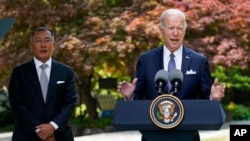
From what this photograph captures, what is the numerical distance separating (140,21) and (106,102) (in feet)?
19.3

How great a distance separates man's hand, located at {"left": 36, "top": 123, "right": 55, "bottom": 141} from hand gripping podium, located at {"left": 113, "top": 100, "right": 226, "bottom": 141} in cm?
134

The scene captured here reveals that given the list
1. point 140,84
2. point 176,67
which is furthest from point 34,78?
point 176,67

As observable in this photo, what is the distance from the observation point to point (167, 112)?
3.90m

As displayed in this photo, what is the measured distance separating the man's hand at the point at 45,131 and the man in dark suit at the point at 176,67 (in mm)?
1085

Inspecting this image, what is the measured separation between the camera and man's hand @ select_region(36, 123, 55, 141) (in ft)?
17.2

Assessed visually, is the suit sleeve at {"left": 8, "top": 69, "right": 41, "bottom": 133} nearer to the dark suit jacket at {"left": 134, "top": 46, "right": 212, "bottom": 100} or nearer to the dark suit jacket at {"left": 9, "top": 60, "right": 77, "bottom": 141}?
the dark suit jacket at {"left": 9, "top": 60, "right": 77, "bottom": 141}

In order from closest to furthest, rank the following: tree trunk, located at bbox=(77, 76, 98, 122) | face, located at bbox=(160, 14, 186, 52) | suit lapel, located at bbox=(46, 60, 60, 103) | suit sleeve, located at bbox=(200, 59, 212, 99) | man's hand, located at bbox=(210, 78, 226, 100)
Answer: man's hand, located at bbox=(210, 78, 226, 100)
face, located at bbox=(160, 14, 186, 52)
suit sleeve, located at bbox=(200, 59, 212, 99)
suit lapel, located at bbox=(46, 60, 60, 103)
tree trunk, located at bbox=(77, 76, 98, 122)

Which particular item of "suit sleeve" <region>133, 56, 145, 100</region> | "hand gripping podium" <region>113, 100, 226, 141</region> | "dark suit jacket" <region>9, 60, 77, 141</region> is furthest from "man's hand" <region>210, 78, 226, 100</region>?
"dark suit jacket" <region>9, 60, 77, 141</region>

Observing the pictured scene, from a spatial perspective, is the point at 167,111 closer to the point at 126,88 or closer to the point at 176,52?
the point at 126,88

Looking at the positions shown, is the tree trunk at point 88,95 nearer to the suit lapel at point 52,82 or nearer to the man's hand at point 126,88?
the suit lapel at point 52,82

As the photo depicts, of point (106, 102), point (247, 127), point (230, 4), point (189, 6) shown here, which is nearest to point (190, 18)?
point (189, 6)

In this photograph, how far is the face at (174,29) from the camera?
425 cm

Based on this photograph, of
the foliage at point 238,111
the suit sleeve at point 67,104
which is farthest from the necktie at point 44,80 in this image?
the foliage at point 238,111

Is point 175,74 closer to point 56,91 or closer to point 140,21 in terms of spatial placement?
point 56,91
